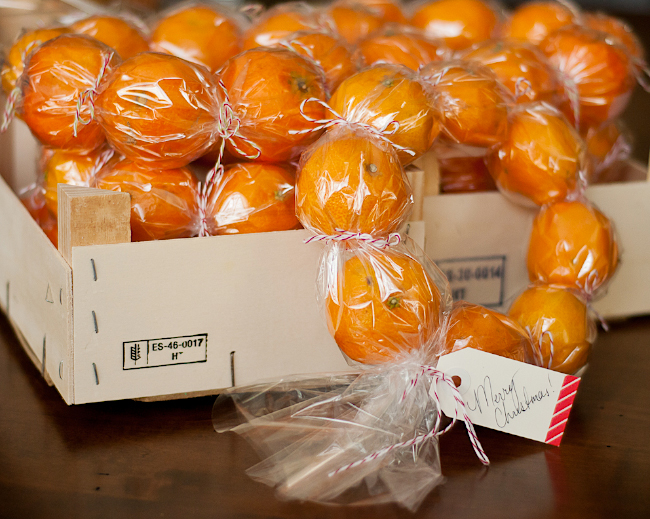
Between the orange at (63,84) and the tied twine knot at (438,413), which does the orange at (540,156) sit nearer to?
the tied twine knot at (438,413)

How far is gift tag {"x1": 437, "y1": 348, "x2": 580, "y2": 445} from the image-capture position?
76 centimetres

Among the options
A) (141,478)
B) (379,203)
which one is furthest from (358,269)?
(141,478)

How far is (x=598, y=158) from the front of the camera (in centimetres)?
115

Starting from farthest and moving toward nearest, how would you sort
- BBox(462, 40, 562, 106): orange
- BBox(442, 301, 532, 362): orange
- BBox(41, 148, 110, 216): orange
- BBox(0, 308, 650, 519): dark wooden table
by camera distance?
BBox(462, 40, 562, 106): orange, BBox(41, 148, 110, 216): orange, BBox(442, 301, 532, 362): orange, BBox(0, 308, 650, 519): dark wooden table

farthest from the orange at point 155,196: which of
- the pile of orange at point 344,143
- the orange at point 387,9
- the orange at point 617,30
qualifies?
the orange at point 617,30

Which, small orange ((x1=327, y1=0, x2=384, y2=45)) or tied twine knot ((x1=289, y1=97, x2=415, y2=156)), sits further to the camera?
small orange ((x1=327, y1=0, x2=384, y2=45))

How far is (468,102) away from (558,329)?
28 centimetres

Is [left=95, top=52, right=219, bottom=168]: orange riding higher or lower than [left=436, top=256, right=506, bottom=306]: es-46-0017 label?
higher

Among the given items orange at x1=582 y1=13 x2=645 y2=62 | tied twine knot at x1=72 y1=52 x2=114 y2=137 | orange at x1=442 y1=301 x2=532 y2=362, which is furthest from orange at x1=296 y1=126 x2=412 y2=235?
orange at x1=582 y1=13 x2=645 y2=62

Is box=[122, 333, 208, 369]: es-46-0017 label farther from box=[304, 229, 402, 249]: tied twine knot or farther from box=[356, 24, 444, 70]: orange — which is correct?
box=[356, 24, 444, 70]: orange

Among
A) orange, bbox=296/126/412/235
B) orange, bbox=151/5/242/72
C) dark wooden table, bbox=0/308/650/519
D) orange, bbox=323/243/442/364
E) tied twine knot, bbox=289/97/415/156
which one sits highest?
orange, bbox=151/5/242/72

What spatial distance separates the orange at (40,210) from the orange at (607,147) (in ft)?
2.43

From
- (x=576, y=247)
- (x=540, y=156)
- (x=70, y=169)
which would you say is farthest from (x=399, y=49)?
(x=70, y=169)

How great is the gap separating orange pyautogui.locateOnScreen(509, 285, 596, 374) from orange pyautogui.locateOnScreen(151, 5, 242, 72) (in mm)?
509
